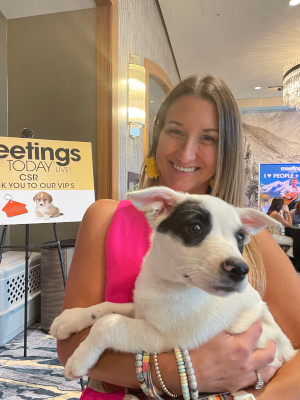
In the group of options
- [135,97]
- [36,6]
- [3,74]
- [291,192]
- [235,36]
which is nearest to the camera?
[36,6]

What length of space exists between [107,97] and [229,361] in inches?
102

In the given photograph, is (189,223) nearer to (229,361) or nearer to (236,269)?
(236,269)

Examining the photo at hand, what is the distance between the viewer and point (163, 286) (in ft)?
2.70

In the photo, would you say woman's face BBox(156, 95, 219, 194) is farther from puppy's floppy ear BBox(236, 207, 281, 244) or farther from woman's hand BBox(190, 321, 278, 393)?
woman's hand BBox(190, 321, 278, 393)

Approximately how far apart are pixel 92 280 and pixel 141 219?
0.26 meters

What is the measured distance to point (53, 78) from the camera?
3.13 meters

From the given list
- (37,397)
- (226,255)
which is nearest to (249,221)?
(226,255)

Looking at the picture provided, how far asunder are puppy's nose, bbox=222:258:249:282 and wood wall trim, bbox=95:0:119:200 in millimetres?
2349

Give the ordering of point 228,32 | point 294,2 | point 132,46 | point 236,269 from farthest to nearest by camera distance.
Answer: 1. point 228,32
2. point 294,2
3. point 132,46
4. point 236,269

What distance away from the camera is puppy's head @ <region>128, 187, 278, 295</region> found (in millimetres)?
671

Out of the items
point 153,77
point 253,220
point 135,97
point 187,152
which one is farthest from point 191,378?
point 153,77

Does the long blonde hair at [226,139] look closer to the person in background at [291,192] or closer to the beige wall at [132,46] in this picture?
the beige wall at [132,46]

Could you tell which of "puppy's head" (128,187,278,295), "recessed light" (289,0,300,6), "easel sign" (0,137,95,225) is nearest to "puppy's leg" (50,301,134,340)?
"puppy's head" (128,187,278,295)

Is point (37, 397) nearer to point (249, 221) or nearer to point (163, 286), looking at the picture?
point (163, 286)
